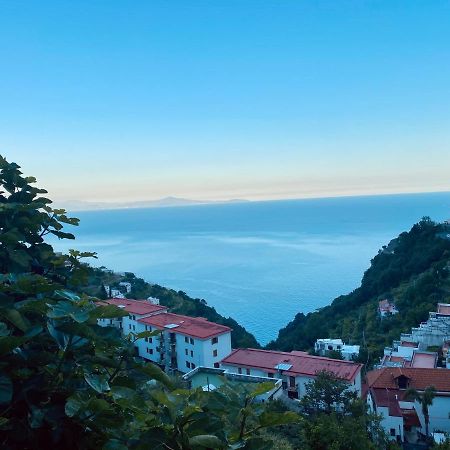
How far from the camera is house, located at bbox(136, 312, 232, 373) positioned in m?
20.0

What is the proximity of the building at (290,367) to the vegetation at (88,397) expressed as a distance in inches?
598

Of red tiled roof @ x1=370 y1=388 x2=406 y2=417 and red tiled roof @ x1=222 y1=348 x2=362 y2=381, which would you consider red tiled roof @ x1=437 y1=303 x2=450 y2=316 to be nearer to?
red tiled roof @ x1=370 y1=388 x2=406 y2=417

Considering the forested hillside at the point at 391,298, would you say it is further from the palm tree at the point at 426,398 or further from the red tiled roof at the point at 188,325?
the red tiled roof at the point at 188,325

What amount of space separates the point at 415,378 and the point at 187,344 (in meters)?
9.62

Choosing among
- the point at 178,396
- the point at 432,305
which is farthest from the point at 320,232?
the point at 178,396

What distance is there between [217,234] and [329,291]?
257 feet

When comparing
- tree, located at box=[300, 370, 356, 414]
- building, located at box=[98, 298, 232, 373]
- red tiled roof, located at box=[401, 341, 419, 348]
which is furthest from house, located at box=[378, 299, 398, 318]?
tree, located at box=[300, 370, 356, 414]

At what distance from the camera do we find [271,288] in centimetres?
5650

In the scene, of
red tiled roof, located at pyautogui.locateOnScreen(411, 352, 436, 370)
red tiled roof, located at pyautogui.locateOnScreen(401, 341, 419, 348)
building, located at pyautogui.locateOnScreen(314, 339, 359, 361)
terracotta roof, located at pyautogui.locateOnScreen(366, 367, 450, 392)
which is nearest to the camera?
terracotta roof, located at pyautogui.locateOnScreen(366, 367, 450, 392)

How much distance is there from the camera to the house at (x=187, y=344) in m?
20.0

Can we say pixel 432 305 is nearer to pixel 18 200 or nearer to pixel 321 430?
pixel 321 430

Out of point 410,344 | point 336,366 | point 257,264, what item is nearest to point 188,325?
point 336,366

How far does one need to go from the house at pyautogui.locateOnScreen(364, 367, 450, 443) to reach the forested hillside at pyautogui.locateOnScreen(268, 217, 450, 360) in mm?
6816

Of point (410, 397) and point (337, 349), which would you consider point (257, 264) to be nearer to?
point (337, 349)
